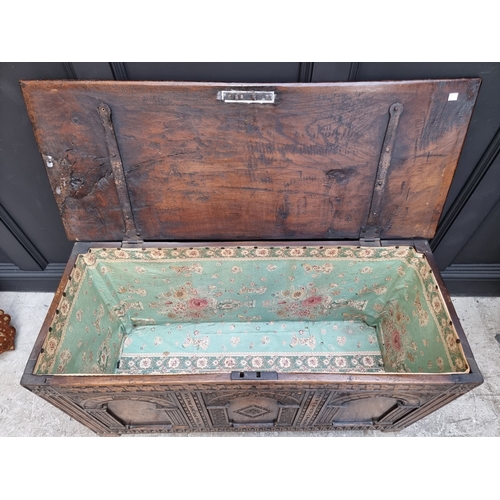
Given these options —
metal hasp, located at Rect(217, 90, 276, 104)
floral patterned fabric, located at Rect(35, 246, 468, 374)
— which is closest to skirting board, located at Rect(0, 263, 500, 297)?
floral patterned fabric, located at Rect(35, 246, 468, 374)

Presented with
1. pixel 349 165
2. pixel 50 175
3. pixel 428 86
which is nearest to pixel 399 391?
pixel 349 165

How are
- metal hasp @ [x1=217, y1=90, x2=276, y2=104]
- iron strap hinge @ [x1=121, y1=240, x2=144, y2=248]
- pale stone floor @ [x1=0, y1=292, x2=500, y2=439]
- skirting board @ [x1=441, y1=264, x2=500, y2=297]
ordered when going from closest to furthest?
metal hasp @ [x1=217, y1=90, x2=276, y2=104]
iron strap hinge @ [x1=121, y1=240, x2=144, y2=248]
pale stone floor @ [x1=0, y1=292, x2=500, y2=439]
skirting board @ [x1=441, y1=264, x2=500, y2=297]

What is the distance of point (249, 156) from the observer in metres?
1.40

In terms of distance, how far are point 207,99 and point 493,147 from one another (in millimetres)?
1154

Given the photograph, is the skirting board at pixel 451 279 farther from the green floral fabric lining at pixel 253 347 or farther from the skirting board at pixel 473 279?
the green floral fabric lining at pixel 253 347

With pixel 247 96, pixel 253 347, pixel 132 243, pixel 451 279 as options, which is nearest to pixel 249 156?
pixel 247 96

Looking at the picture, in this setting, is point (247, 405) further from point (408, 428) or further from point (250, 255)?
point (408, 428)

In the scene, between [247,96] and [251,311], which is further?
[251,311]

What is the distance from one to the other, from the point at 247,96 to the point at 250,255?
0.68 meters

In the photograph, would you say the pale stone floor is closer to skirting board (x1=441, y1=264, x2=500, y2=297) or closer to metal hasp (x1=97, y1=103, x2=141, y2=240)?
skirting board (x1=441, y1=264, x2=500, y2=297)

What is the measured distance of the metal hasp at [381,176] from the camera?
4.28 ft

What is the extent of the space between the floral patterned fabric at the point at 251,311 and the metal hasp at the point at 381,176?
11cm

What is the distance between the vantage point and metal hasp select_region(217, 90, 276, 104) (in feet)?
4.13

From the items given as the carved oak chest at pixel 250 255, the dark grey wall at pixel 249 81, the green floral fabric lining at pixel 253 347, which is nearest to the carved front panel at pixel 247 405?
the carved oak chest at pixel 250 255
